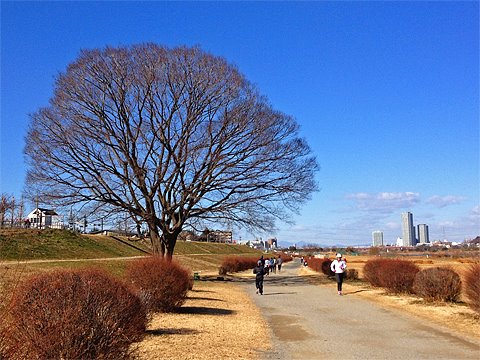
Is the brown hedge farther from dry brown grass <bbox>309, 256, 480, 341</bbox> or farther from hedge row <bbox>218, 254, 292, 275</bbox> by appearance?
hedge row <bbox>218, 254, 292, 275</bbox>

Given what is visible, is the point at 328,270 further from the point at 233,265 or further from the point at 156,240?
the point at 156,240

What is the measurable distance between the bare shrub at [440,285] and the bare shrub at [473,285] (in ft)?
10.8

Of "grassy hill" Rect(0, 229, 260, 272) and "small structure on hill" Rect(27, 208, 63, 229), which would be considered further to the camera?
"grassy hill" Rect(0, 229, 260, 272)

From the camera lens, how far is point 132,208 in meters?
28.3

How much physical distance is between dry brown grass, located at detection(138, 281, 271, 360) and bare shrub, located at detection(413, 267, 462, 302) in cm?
662

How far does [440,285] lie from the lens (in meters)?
17.8

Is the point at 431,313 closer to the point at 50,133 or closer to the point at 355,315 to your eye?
the point at 355,315

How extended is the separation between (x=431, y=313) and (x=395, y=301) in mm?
4109

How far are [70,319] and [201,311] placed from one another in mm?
10184

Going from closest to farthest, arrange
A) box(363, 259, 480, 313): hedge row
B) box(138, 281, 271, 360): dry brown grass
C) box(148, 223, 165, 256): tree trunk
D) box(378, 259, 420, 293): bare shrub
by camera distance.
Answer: box(138, 281, 271, 360): dry brown grass
box(363, 259, 480, 313): hedge row
box(378, 259, 420, 293): bare shrub
box(148, 223, 165, 256): tree trunk

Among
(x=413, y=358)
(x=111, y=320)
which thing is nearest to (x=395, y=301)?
(x=413, y=358)

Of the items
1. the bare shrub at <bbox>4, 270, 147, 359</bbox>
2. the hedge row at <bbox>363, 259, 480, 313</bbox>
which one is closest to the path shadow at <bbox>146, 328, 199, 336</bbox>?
the bare shrub at <bbox>4, 270, 147, 359</bbox>

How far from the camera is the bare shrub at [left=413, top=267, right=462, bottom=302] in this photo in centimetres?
1767

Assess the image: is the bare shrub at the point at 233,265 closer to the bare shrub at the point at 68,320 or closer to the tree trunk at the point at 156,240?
the tree trunk at the point at 156,240
